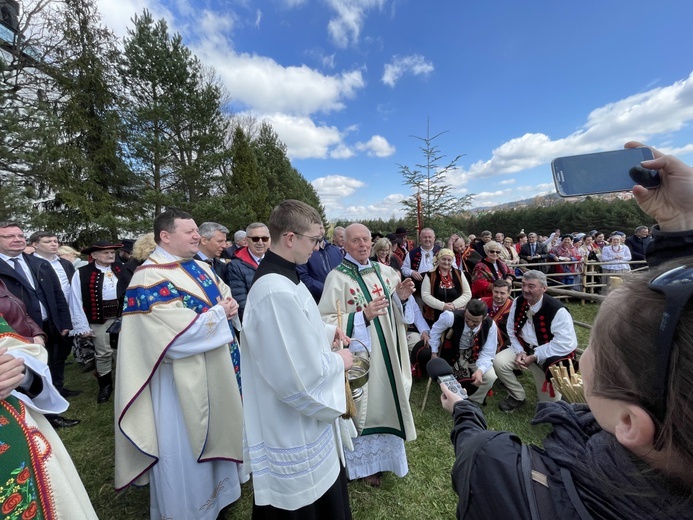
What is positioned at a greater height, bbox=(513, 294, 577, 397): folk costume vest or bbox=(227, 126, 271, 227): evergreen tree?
bbox=(227, 126, 271, 227): evergreen tree

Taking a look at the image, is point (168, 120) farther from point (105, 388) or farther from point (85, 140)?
point (105, 388)

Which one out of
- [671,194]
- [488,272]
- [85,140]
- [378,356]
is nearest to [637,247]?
[488,272]

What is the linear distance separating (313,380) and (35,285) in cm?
501

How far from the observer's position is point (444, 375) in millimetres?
1340

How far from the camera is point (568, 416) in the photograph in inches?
33.5

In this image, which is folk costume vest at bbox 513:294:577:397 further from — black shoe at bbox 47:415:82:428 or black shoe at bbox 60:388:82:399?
black shoe at bbox 60:388:82:399

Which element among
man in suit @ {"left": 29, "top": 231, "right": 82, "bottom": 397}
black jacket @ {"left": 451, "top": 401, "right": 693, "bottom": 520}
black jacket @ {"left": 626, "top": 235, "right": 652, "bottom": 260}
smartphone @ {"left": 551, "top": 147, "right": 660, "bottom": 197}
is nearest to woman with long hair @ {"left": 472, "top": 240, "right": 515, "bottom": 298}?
smartphone @ {"left": 551, "top": 147, "right": 660, "bottom": 197}

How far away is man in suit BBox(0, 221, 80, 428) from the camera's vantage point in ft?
13.0

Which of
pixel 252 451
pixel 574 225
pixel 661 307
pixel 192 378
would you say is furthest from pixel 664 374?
pixel 574 225

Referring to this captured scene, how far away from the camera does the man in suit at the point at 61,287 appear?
4.68 metres

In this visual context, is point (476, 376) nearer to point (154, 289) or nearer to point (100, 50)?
point (154, 289)

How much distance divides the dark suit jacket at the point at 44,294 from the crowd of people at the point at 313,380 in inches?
1.0

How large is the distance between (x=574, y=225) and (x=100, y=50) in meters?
36.2

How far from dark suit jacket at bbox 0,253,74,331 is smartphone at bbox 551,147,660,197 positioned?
5.80m
